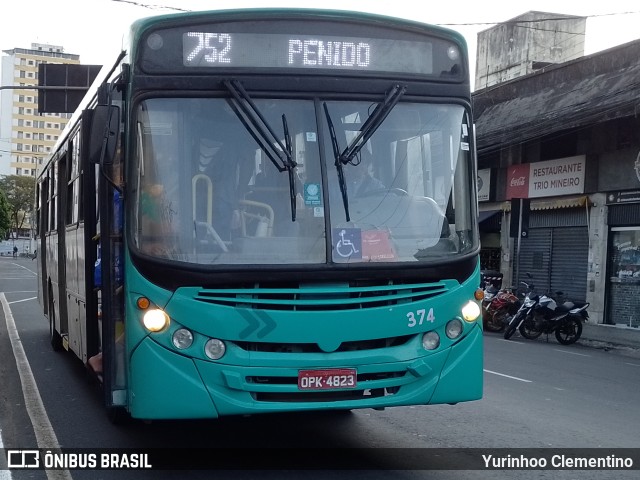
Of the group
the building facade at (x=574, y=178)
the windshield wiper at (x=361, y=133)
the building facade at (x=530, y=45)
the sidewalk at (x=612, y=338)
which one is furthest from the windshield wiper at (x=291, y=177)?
the building facade at (x=530, y=45)

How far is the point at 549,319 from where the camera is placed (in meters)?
18.4

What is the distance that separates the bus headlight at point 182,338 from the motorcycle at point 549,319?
13919 millimetres

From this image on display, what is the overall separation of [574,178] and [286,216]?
18.4 meters

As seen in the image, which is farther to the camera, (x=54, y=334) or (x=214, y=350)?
(x=54, y=334)

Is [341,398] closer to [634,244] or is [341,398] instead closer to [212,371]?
[212,371]

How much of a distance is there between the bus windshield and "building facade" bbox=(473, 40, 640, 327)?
14001 millimetres

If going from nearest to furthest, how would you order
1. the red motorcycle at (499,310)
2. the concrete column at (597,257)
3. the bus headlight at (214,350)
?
the bus headlight at (214,350), the red motorcycle at (499,310), the concrete column at (597,257)

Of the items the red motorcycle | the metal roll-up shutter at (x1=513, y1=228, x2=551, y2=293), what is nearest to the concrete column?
the metal roll-up shutter at (x1=513, y1=228, x2=551, y2=293)

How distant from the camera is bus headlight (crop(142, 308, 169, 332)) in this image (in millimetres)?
5621

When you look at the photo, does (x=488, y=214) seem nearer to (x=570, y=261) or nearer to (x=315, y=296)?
(x=570, y=261)

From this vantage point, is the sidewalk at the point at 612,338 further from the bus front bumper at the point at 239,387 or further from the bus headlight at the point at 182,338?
the bus headlight at the point at 182,338

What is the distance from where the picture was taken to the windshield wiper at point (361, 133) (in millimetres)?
5922

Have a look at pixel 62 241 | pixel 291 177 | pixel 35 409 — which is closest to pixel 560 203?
pixel 62 241

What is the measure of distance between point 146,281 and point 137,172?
0.75 meters
